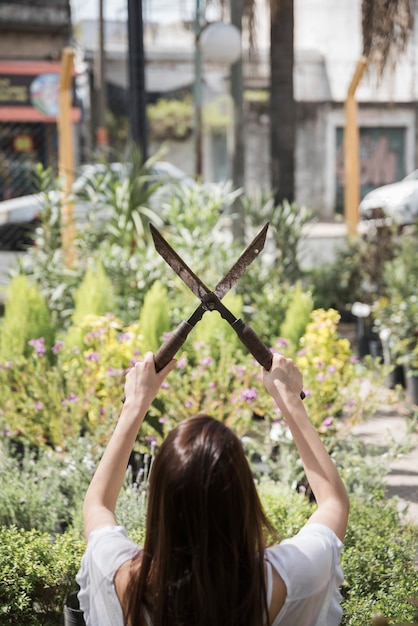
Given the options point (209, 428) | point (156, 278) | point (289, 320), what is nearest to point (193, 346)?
point (289, 320)

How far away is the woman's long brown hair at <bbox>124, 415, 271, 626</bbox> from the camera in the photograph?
179 centimetres

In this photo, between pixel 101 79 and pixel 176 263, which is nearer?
pixel 176 263

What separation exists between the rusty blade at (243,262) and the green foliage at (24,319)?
14.2ft

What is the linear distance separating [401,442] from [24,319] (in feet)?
8.64

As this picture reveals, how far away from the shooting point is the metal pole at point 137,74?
29.3 ft

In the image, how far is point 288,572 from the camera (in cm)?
193

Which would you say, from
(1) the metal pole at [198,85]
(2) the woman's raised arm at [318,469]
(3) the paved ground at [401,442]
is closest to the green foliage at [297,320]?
(3) the paved ground at [401,442]

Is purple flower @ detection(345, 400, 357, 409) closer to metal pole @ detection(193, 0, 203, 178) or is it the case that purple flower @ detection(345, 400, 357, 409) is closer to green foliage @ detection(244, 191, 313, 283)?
green foliage @ detection(244, 191, 313, 283)

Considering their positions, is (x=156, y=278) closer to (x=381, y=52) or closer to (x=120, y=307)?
(x=120, y=307)


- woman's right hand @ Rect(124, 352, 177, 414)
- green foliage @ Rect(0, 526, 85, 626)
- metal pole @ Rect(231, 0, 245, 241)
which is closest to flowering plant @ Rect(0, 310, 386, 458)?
green foliage @ Rect(0, 526, 85, 626)

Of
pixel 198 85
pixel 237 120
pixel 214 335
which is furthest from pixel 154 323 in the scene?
pixel 198 85

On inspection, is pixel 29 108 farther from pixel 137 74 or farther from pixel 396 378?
pixel 396 378

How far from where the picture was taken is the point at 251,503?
72.4 inches

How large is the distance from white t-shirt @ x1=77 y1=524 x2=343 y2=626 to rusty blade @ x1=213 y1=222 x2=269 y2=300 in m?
0.56
